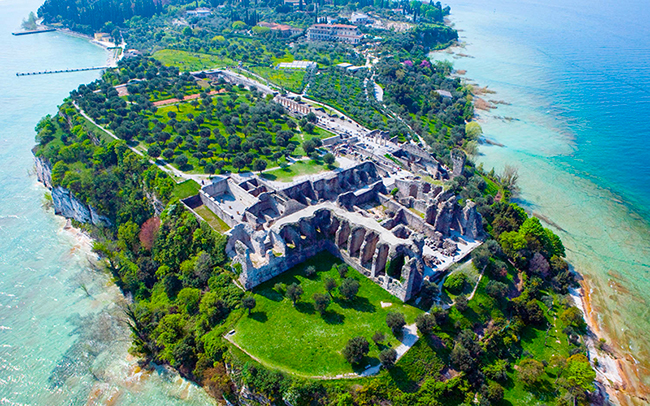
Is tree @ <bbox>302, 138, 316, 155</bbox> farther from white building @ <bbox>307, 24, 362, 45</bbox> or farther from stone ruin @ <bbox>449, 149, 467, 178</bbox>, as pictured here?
white building @ <bbox>307, 24, 362, 45</bbox>

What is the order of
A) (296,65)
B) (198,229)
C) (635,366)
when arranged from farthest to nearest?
(296,65)
(198,229)
(635,366)

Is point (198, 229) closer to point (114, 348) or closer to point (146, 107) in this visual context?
point (114, 348)

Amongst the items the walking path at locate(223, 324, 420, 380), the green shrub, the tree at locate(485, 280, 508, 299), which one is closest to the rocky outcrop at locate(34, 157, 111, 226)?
the walking path at locate(223, 324, 420, 380)

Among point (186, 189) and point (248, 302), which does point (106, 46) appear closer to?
point (186, 189)

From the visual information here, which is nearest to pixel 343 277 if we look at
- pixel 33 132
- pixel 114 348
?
pixel 114 348

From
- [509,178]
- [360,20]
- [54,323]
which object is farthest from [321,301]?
[360,20]
